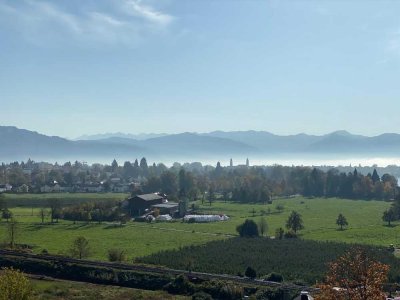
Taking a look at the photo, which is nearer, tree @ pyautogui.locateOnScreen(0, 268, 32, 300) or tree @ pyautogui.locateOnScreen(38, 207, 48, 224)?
tree @ pyautogui.locateOnScreen(0, 268, 32, 300)

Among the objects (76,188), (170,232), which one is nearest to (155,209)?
(170,232)

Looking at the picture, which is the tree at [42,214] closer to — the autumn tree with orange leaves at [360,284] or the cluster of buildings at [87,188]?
the cluster of buildings at [87,188]

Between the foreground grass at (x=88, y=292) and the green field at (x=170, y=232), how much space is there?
8302 millimetres

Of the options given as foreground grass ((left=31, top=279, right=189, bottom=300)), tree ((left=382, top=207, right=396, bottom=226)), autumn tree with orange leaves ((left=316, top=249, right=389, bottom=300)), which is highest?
autumn tree with orange leaves ((left=316, top=249, right=389, bottom=300))

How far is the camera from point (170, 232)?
208ft

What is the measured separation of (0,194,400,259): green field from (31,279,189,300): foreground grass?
8.30 m

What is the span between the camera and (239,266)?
42.5m

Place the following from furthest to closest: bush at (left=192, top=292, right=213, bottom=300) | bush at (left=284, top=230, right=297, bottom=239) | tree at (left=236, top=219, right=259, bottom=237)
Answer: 1. tree at (left=236, top=219, right=259, bottom=237)
2. bush at (left=284, top=230, right=297, bottom=239)
3. bush at (left=192, top=292, right=213, bottom=300)

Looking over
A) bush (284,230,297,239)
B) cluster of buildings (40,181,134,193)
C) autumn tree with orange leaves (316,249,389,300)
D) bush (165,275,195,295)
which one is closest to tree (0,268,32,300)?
bush (165,275,195,295)

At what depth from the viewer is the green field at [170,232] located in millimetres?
53250

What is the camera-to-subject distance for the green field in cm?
5325

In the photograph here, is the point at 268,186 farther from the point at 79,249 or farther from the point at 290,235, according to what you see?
the point at 79,249

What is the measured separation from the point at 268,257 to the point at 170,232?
1981 cm

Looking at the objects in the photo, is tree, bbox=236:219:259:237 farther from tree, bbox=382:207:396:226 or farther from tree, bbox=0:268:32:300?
tree, bbox=0:268:32:300
